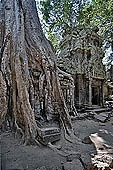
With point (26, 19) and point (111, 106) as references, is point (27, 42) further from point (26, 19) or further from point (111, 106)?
point (111, 106)

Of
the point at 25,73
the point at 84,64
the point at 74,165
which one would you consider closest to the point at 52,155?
the point at 74,165

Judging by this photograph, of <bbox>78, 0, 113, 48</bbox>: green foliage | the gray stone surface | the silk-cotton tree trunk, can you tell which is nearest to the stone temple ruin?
<bbox>78, 0, 113, 48</bbox>: green foliage

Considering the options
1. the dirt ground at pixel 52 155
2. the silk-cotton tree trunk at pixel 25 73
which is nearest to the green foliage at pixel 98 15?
the silk-cotton tree trunk at pixel 25 73

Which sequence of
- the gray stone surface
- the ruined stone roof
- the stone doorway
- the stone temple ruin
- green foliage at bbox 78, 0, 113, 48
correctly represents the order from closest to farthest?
1. the gray stone surface
2. the stone temple ruin
3. the ruined stone roof
4. green foliage at bbox 78, 0, 113, 48
5. the stone doorway

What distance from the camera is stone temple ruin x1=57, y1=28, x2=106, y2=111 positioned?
8.73 metres

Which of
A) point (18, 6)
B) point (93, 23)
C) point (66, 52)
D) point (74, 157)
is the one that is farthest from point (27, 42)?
point (93, 23)

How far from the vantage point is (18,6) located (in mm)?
4309

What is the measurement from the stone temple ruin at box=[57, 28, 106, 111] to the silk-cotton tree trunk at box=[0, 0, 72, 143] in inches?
157

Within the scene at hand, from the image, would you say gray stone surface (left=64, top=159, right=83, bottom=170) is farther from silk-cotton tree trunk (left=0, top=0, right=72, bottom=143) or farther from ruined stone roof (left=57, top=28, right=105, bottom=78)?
ruined stone roof (left=57, top=28, right=105, bottom=78)

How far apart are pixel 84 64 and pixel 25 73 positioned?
641 centimetres

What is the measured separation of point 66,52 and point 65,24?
366 cm

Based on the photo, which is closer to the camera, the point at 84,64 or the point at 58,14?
the point at 84,64

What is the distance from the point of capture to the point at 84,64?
9.07m

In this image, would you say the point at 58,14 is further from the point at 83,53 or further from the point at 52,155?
the point at 52,155
